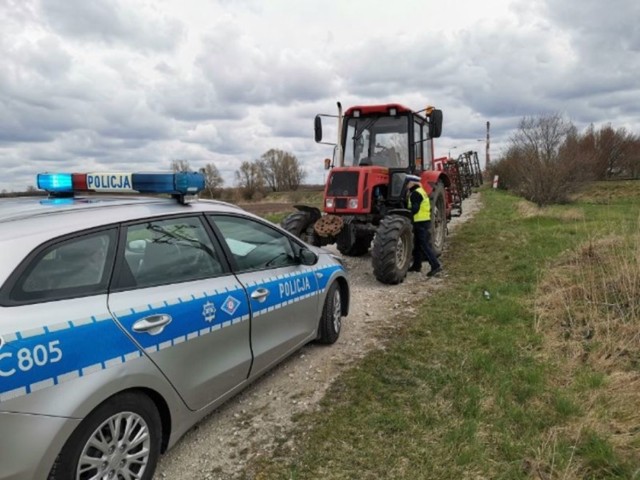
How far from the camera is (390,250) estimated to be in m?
7.06

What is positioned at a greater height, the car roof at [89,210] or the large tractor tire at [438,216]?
the car roof at [89,210]

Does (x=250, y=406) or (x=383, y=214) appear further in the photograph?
(x=383, y=214)

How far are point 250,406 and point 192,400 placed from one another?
0.92 m

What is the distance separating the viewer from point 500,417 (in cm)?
341

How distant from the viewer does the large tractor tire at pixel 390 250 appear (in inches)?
279

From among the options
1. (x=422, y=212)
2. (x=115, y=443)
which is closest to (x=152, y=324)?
(x=115, y=443)

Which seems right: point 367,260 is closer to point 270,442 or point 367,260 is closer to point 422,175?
point 422,175

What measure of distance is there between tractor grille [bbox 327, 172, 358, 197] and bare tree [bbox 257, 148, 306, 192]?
204ft

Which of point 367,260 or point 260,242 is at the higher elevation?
point 260,242

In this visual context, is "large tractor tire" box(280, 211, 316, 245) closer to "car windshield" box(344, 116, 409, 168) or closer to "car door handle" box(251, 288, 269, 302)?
"car windshield" box(344, 116, 409, 168)

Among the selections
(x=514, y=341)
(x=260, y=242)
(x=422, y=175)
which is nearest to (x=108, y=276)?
(x=260, y=242)

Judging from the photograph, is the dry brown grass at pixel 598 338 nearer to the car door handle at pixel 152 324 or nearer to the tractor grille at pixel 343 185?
the car door handle at pixel 152 324

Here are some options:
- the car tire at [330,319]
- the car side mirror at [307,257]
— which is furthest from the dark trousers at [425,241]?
the car side mirror at [307,257]

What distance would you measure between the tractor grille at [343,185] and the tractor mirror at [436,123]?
57.0 inches
